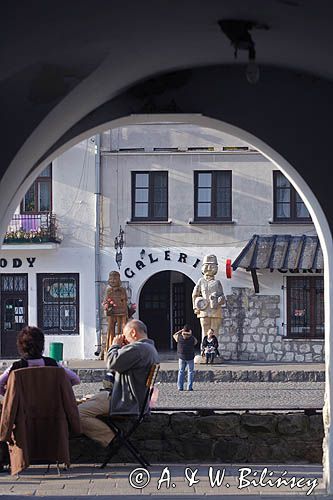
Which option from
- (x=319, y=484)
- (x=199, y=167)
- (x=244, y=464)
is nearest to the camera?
(x=319, y=484)

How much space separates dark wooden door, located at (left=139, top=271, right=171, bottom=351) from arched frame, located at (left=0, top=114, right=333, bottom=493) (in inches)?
864

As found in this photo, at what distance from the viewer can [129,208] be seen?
102 feet

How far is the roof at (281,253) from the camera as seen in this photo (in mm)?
29234

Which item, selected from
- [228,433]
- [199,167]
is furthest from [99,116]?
[199,167]

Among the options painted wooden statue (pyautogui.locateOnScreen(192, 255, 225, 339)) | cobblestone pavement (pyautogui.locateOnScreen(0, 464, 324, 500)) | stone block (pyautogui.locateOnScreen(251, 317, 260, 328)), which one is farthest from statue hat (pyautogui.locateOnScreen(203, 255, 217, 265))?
cobblestone pavement (pyautogui.locateOnScreen(0, 464, 324, 500))

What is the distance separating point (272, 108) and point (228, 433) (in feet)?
10.8

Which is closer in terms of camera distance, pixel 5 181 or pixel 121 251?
pixel 5 181

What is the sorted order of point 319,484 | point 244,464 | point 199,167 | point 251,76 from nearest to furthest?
point 251,76, point 319,484, point 244,464, point 199,167

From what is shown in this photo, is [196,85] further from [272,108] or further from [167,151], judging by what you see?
[167,151]

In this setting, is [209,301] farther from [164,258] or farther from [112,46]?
[112,46]

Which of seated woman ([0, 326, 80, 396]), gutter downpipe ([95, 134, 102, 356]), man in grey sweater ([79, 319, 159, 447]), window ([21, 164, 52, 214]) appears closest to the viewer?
seated woman ([0, 326, 80, 396])

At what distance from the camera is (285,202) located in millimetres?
30906

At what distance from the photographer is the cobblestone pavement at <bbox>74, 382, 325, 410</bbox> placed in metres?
18.7

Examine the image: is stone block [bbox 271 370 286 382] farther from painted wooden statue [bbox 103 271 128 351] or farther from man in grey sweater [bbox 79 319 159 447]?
man in grey sweater [bbox 79 319 159 447]
